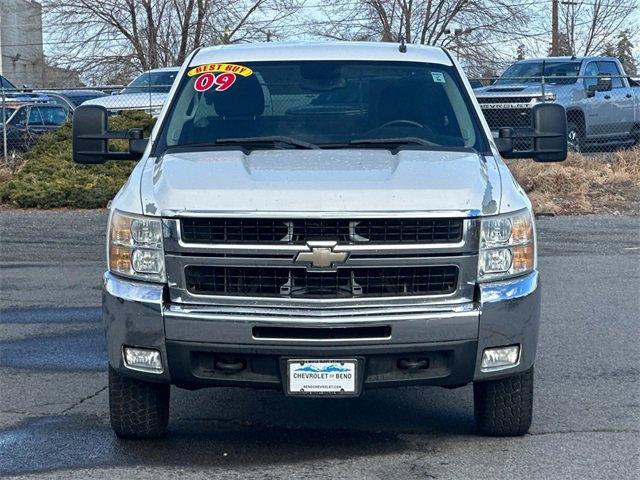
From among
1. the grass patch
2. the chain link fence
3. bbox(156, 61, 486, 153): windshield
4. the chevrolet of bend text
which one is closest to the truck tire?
the chevrolet of bend text

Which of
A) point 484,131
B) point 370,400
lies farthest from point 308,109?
point 370,400

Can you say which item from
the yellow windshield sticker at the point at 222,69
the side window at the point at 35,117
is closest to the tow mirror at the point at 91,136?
the yellow windshield sticker at the point at 222,69

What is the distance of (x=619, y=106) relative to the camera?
22188 mm

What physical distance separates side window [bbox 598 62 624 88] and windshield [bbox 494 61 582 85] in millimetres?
618

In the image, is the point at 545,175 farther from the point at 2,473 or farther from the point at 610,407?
the point at 2,473

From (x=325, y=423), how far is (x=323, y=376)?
1106 millimetres

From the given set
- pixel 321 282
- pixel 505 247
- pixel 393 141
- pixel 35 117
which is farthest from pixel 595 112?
pixel 321 282

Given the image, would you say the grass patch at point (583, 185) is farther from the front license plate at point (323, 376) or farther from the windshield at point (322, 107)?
the front license plate at point (323, 376)

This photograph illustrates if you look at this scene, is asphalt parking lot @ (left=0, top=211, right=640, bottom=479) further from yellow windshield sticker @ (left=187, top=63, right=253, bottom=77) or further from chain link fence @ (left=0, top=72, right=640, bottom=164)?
chain link fence @ (left=0, top=72, right=640, bottom=164)

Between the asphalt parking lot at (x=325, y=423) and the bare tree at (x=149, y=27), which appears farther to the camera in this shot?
the bare tree at (x=149, y=27)

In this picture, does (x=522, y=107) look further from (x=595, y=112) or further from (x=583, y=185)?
(x=583, y=185)

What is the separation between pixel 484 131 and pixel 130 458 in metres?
2.59

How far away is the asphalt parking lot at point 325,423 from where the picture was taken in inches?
211

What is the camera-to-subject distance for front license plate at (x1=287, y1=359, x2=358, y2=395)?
5129 millimetres
